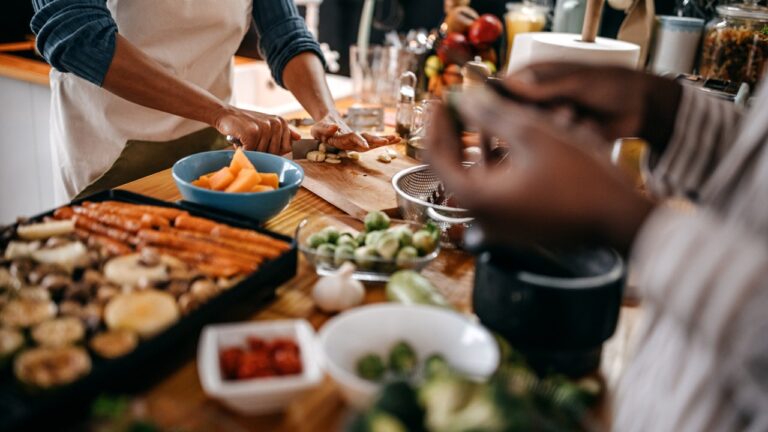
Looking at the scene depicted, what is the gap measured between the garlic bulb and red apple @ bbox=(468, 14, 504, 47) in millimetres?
1873

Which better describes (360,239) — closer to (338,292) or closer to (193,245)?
(338,292)

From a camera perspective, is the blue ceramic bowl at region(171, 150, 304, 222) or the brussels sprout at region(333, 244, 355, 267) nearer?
the brussels sprout at region(333, 244, 355, 267)

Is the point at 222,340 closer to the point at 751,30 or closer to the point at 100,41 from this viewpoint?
the point at 100,41

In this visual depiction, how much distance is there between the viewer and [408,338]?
2.99 feet

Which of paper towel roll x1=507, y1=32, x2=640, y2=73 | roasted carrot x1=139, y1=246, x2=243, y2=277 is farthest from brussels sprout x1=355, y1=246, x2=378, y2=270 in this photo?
paper towel roll x1=507, y1=32, x2=640, y2=73

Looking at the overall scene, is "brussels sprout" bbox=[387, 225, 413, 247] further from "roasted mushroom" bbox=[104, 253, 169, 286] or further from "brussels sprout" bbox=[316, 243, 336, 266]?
"roasted mushroom" bbox=[104, 253, 169, 286]

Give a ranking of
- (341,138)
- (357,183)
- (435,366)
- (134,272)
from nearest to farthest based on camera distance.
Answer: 1. (435,366)
2. (134,272)
3. (357,183)
4. (341,138)

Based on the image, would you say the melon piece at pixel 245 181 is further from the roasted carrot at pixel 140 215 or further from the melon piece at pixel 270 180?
the roasted carrot at pixel 140 215

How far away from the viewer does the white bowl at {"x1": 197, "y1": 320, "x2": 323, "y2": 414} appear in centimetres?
77

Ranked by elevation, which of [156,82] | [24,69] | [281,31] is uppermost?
[281,31]

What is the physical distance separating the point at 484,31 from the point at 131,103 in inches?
59.9

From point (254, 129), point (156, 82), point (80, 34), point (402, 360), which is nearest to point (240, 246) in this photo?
point (402, 360)

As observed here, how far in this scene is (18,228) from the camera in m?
1.15

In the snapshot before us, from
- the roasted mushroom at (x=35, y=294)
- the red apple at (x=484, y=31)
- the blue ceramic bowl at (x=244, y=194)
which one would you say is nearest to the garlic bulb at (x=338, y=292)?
the blue ceramic bowl at (x=244, y=194)
